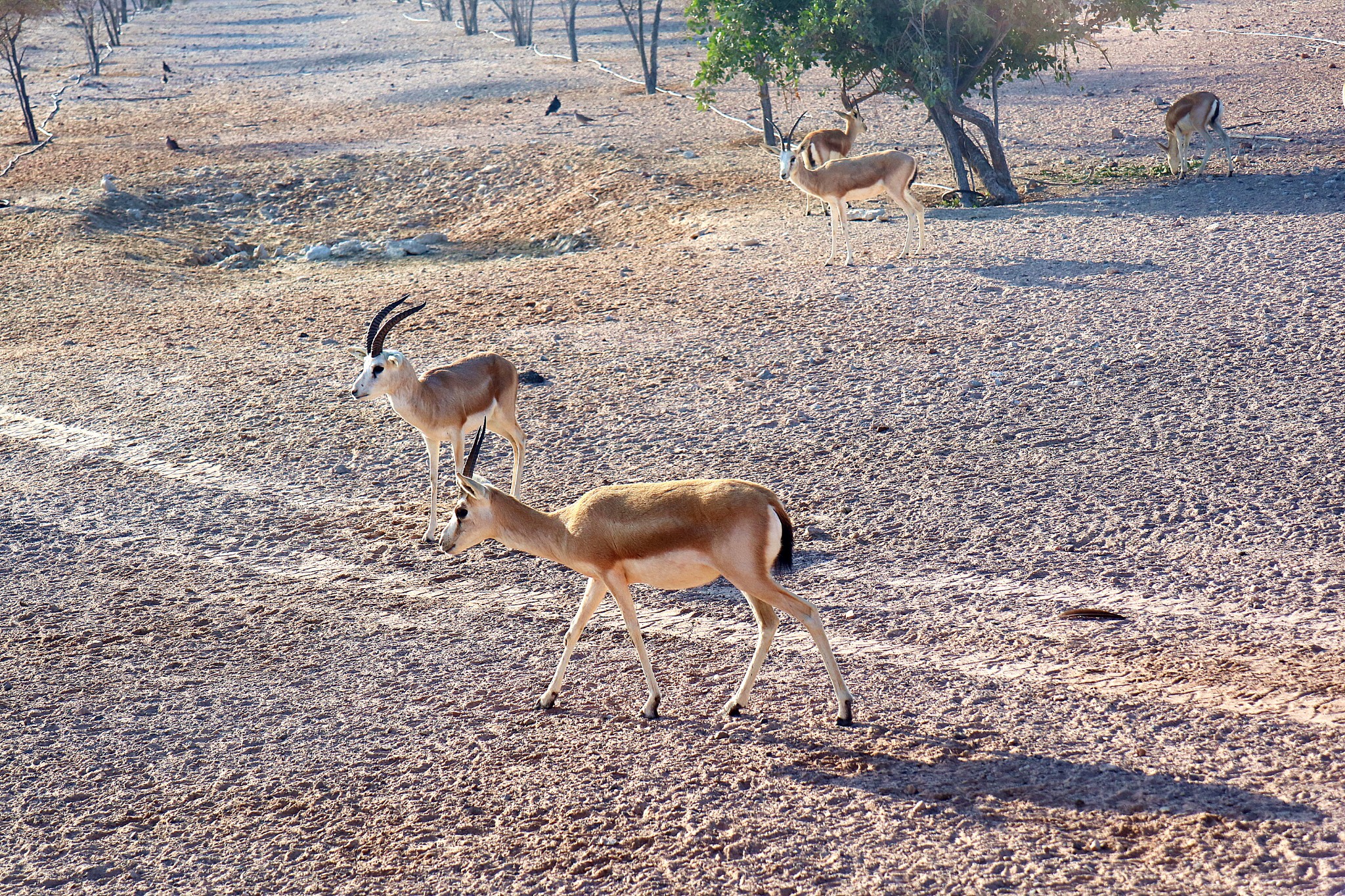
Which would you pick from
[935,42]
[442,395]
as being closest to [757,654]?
[442,395]

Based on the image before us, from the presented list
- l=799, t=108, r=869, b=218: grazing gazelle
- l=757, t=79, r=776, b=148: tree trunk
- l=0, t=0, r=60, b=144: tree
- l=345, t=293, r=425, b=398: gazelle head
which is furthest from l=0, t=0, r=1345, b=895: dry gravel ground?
l=0, t=0, r=60, b=144: tree

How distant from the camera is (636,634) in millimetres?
5297

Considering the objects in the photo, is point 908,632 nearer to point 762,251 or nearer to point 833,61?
point 762,251

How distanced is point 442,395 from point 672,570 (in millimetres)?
3223

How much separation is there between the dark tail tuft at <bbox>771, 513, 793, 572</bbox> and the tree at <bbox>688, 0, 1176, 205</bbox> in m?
11.1

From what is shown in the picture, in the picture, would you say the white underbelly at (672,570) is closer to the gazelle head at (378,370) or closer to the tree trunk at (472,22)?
the gazelle head at (378,370)

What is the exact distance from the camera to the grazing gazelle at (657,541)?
16.4 feet

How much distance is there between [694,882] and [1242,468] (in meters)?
4.90

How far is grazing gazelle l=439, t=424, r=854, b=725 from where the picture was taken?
501cm

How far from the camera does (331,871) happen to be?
4332 millimetres

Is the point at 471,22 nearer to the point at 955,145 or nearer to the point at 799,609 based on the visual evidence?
the point at 955,145

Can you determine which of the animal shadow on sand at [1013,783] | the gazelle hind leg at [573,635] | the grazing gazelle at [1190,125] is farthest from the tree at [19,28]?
the animal shadow on sand at [1013,783]

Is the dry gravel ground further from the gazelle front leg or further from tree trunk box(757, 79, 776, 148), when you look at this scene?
tree trunk box(757, 79, 776, 148)

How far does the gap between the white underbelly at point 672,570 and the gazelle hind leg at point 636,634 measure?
0.20 feet
